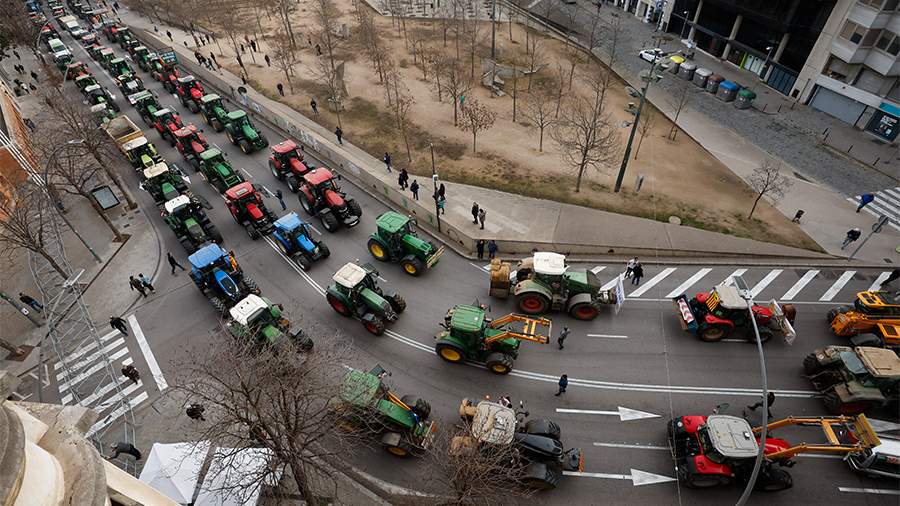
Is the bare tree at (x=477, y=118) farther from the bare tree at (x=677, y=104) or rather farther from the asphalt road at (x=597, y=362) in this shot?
the bare tree at (x=677, y=104)

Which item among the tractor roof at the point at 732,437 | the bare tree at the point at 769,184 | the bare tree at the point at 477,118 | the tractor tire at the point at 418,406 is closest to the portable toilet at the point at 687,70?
the bare tree at the point at 769,184

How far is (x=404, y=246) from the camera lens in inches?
819

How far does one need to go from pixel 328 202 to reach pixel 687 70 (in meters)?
35.0

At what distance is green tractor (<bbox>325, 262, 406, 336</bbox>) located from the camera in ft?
58.2

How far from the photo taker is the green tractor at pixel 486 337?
1598 cm

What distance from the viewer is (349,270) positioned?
707 inches

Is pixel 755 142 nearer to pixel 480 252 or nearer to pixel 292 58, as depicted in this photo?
pixel 480 252

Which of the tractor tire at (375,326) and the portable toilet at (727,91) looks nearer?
the tractor tire at (375,326)

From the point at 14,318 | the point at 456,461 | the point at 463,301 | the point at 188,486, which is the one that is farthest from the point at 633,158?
the point at 14,318

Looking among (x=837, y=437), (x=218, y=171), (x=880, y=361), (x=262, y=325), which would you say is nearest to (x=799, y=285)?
(x=880, y=361)

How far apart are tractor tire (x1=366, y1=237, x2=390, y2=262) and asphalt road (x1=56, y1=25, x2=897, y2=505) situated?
27.5 inches

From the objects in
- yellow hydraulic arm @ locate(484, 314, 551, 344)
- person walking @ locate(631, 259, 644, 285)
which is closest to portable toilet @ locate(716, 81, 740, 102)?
person walking @ locate(631, 259, 644, 285)

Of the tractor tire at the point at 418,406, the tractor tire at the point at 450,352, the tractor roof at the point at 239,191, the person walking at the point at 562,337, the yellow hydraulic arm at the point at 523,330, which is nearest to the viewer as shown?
the tractor tire at the point at 418,406

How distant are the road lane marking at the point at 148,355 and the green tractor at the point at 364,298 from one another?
7.34 metres
